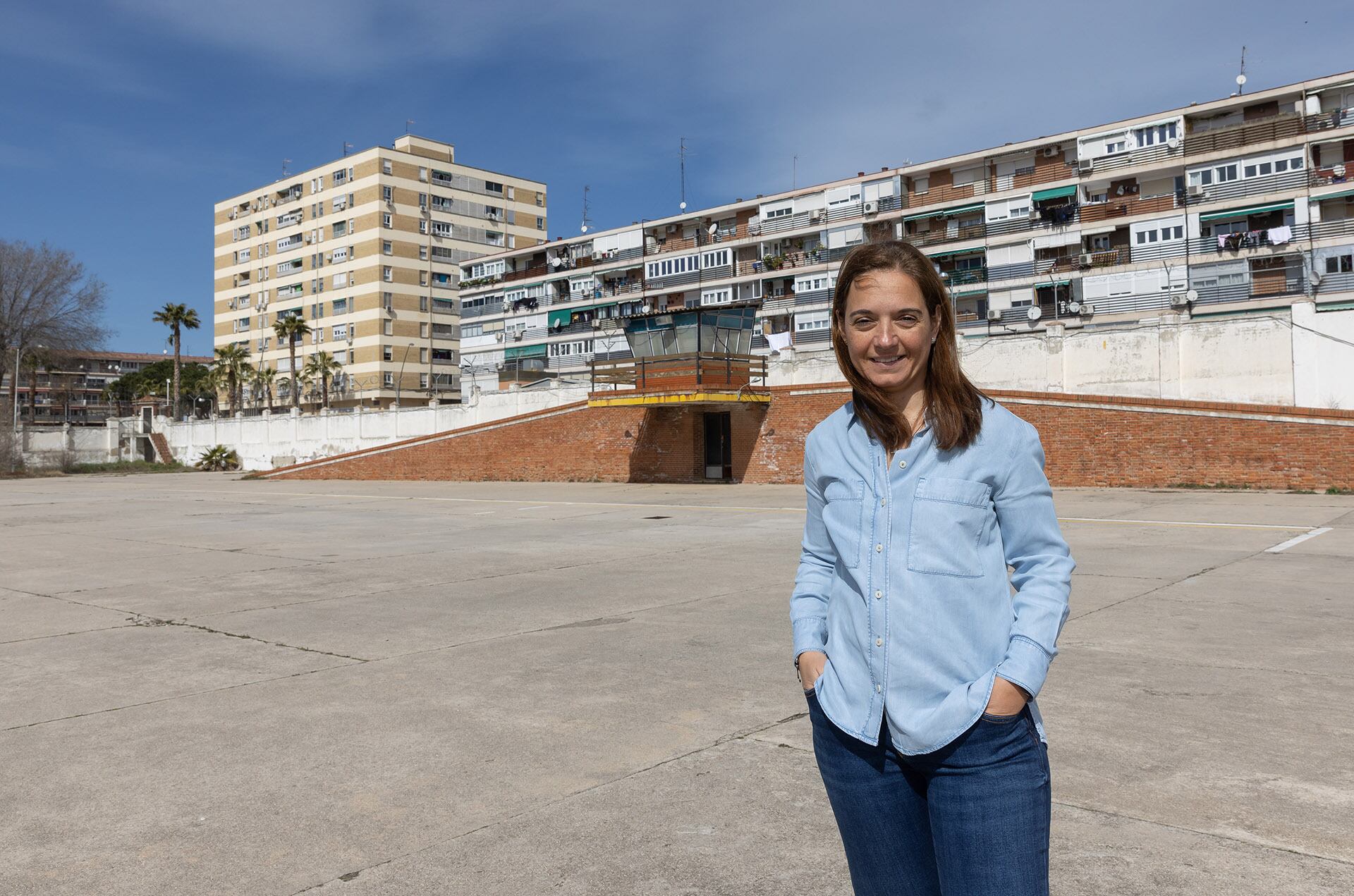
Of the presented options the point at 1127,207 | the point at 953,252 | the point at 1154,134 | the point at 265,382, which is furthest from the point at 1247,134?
the point at 265,382

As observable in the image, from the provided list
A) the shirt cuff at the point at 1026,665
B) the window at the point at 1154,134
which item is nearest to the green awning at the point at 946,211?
the window at the point at 1154,134

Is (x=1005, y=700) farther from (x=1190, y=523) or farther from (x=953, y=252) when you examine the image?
(x=953, y=252)

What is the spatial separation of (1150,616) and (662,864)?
5.65 m

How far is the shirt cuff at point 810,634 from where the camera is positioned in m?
2.10

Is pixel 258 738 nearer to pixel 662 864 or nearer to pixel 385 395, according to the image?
pixel 662 864

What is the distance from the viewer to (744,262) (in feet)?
207

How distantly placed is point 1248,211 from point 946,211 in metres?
14.6

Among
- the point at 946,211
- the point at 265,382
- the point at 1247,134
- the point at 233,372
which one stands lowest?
the point at 265,382

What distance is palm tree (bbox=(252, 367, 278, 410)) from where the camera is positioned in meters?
81.9

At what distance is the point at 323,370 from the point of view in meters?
78.4

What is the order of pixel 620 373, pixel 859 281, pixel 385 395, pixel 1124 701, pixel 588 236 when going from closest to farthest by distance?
pixel 859 281, pixel 1124 701, pixel 620 373, pixel 588 236, pixel 385 395

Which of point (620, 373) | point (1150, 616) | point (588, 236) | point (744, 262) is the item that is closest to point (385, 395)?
point (588, 236)

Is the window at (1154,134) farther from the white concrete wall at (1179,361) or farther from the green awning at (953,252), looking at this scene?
the white concrete wall at (1179,361)

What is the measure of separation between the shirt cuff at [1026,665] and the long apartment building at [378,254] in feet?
243
